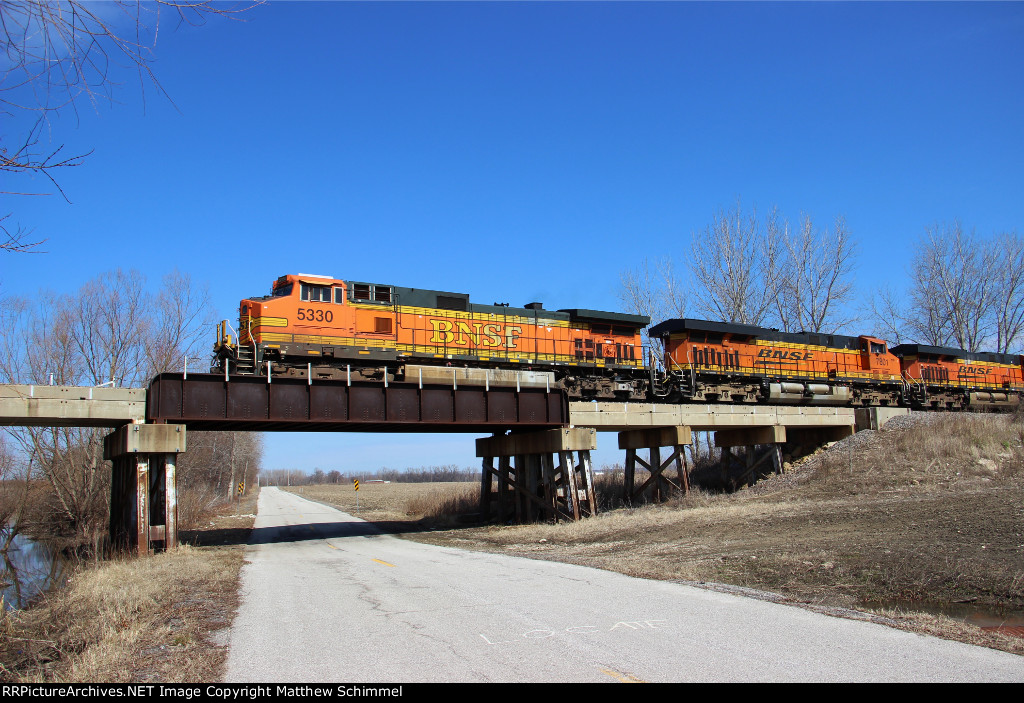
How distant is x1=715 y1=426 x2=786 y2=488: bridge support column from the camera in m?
30.9

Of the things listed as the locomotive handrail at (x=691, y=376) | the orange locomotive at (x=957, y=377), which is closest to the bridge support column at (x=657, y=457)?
the locomotive handrail at (x=691, y=376)

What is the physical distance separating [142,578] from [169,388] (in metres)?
7.51

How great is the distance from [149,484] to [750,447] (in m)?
25.8

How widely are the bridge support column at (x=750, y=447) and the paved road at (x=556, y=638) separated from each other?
20.0 meters

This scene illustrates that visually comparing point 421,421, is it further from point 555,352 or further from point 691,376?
point 691,376

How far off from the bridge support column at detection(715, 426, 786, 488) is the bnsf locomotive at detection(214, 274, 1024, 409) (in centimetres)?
204

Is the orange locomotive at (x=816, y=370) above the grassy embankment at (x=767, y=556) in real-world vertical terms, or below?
above

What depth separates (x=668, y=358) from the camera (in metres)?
32.5

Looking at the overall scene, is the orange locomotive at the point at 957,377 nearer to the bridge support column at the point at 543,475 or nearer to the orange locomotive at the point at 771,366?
the orange locomotive at the point at 771,366

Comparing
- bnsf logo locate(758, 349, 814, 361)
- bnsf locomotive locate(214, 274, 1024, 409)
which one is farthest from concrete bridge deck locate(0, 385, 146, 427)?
bnsf logo locate(758, 349, 814, 361)

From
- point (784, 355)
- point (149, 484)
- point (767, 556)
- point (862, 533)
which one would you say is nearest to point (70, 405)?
point (149, 484)

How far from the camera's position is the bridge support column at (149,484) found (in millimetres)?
19203
